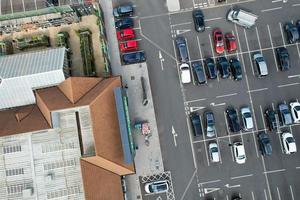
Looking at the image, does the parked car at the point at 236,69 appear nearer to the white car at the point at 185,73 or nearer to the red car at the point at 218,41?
the red car at the point at 218,41

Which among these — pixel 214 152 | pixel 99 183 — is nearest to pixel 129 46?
pixel 214 152

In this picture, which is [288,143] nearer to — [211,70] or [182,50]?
[211,70]

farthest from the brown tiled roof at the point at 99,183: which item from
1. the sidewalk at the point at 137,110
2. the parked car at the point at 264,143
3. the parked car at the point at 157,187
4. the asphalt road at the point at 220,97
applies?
the parked car at the point at 264,143

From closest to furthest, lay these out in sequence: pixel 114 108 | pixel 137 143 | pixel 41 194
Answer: pixel 41 194, pixel 114 108, pixel 137 143

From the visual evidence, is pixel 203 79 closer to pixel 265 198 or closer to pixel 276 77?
pixel 276 77

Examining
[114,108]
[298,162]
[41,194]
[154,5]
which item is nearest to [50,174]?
[41,194]

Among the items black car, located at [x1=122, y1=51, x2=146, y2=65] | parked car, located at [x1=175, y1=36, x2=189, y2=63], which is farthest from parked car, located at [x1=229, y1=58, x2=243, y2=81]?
black car, located at [x1=122, y1=51, x2=146, y2=65]
